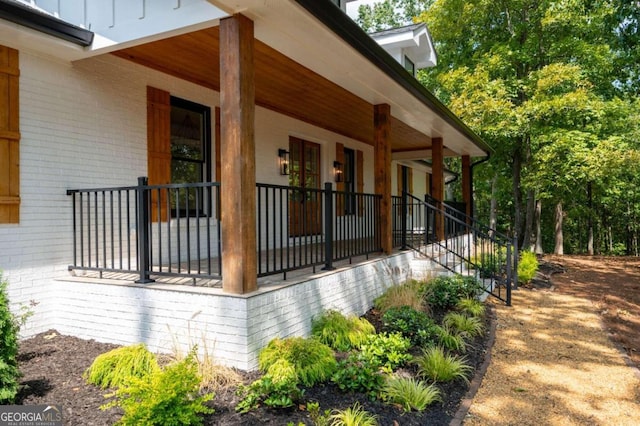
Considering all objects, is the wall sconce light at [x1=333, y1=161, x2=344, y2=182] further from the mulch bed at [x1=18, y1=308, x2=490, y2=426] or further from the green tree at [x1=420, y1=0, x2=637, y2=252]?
the mulch bed at [x1=18, y1=308, x2=490, y2=426]

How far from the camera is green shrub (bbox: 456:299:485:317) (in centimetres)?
535

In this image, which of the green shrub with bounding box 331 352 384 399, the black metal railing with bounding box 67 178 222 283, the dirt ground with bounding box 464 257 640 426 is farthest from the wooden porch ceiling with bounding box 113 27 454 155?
the dirt ground with bounding box 464 257 640 426

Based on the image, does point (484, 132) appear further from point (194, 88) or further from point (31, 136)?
point (31, 136)

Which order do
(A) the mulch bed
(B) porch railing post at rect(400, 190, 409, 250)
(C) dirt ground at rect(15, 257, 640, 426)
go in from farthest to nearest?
(B) porch railing post at rect(400, 190, 409, 250) → (C) dirt ground at rect(15, 257, 640, 426) → (A) the mulch bed

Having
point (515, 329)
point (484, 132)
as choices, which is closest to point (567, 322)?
point (515, 329)

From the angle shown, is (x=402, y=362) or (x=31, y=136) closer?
(x=402, y=362)

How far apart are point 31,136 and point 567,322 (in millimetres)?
6870

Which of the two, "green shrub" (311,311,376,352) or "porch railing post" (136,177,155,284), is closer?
"porch railing post" (136,177,155,284)

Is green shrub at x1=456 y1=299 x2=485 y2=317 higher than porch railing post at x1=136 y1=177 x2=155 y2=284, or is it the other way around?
porch railing post at x1=136 y1=177 x2=155 y2=284

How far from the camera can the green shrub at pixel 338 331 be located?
395 centimetres

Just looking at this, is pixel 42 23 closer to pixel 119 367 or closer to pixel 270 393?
pixel 119 367

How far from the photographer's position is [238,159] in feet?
10.6

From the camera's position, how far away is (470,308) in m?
5.37

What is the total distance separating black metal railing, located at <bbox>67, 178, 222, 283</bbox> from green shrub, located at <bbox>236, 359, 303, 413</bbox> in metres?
0.99
